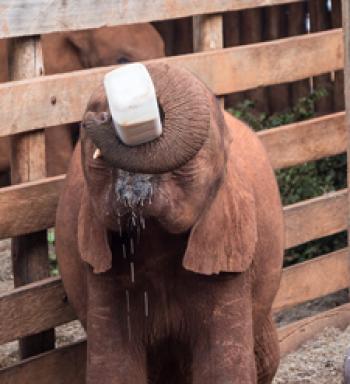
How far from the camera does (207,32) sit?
19.2 ft

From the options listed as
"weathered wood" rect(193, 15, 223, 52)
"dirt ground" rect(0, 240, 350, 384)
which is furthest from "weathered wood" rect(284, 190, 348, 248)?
"weathered wood" rect(193, 15, 223, 52)

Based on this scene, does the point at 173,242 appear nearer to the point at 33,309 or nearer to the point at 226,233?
the point at 226,233

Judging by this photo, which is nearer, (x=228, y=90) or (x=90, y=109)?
(x=90, y=109)

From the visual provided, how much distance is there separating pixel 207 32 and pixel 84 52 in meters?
2.50

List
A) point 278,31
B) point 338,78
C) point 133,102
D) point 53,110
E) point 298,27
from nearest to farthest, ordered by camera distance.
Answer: point 133,102, point 53,110, point 338,78, point 298,27, point 278,31

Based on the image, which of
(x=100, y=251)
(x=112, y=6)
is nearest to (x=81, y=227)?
(x=100, y=251)

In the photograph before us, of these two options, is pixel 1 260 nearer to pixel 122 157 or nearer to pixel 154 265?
pixel 154 265

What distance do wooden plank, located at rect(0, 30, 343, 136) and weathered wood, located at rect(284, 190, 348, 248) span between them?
62 centimetres

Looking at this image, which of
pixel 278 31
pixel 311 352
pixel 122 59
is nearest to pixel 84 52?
pixel 122 59

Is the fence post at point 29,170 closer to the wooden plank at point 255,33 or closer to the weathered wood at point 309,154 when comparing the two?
the weathered wood at point 309,154

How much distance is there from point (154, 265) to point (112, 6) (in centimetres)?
139

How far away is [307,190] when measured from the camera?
754 centimetres

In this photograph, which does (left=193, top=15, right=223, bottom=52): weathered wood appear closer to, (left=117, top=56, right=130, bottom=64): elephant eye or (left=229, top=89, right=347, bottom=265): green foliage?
(left=229, top=89, right=347, bottom=265): green foliage

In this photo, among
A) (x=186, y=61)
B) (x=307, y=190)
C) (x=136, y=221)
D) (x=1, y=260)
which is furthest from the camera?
(x=1, y=260)
